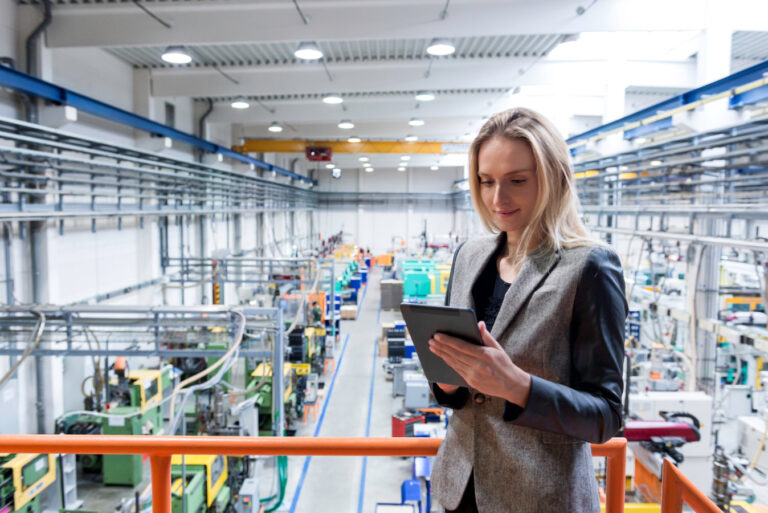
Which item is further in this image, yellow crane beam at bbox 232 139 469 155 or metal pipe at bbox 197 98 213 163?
yellow crane beam at bbox 232 139 469 155

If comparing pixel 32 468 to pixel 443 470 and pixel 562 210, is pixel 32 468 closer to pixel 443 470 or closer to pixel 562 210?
pixel 443 470

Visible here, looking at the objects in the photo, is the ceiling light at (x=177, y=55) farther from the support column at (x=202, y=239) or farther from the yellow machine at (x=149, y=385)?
the support column at (x=202, y=239)

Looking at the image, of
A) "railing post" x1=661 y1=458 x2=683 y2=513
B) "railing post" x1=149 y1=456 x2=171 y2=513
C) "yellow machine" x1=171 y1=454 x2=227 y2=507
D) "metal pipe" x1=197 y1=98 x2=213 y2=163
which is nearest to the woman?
"railing post" x1=661 y1=458 x2=683 y2=513

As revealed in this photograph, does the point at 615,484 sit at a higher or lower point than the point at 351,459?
higher

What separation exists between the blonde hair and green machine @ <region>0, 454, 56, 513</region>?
6.81 m

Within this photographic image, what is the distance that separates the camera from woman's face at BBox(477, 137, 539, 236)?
975 millimetres

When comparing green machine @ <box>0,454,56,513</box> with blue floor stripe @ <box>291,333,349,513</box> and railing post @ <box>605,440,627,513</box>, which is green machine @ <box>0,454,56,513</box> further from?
railing post @ <box>605,440,627,513</box>

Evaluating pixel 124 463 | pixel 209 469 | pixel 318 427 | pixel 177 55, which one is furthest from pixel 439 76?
pixel 124 463

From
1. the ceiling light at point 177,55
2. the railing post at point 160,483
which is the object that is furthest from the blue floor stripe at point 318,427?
the ceiling light at point 177,55

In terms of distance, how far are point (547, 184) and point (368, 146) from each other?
52.6ft

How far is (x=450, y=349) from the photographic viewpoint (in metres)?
0.85

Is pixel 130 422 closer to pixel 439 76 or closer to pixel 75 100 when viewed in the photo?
pixel 75 100

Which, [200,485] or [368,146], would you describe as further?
[368,146]

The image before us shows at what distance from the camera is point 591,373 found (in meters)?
0.89
